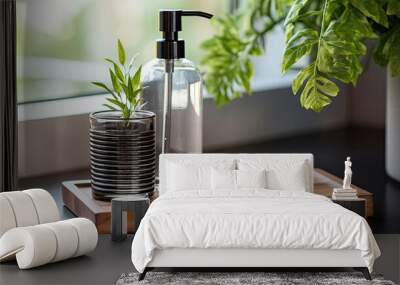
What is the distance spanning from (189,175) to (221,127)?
2.49 m

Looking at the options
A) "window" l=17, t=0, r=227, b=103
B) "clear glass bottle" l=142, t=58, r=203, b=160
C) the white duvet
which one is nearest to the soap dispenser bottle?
"clear glass bottle" l=142, t=58, r=203, b=160

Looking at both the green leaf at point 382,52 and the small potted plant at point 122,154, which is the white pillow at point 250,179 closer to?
the small potted plant at point 122,154

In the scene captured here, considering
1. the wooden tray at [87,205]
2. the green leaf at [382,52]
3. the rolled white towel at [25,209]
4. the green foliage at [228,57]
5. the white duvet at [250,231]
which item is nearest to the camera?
the white duvet at [250,231]

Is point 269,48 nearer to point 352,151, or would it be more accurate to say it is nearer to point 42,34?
point 352,151

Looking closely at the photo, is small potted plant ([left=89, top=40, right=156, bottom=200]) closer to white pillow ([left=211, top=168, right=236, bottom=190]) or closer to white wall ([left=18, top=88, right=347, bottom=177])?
white pillow ([left=211, top=168, right=236, bottom=190])

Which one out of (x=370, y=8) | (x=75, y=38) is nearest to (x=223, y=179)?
(x=370, y=8)

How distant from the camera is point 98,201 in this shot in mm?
4898

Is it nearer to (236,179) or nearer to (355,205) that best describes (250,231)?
(236,179)

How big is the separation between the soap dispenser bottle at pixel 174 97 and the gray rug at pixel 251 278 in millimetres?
1274

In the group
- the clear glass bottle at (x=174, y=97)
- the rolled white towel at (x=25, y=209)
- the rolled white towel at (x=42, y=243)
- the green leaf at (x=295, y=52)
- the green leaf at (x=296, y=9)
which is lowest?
the rolled white towel at (x=42, y=243)

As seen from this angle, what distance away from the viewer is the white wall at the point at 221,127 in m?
5.91

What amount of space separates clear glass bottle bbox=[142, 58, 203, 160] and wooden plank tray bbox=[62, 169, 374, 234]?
38 cm

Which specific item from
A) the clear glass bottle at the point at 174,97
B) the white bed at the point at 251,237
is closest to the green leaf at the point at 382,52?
the clear glass bottle at the point at 174,97

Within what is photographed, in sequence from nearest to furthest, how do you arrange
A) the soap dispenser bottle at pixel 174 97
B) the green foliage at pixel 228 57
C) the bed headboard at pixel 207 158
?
the bed headboard at pixel 207 158 → the soap dispenser bottle at pixel 174 97 → the green foliage at pixel 228 57
